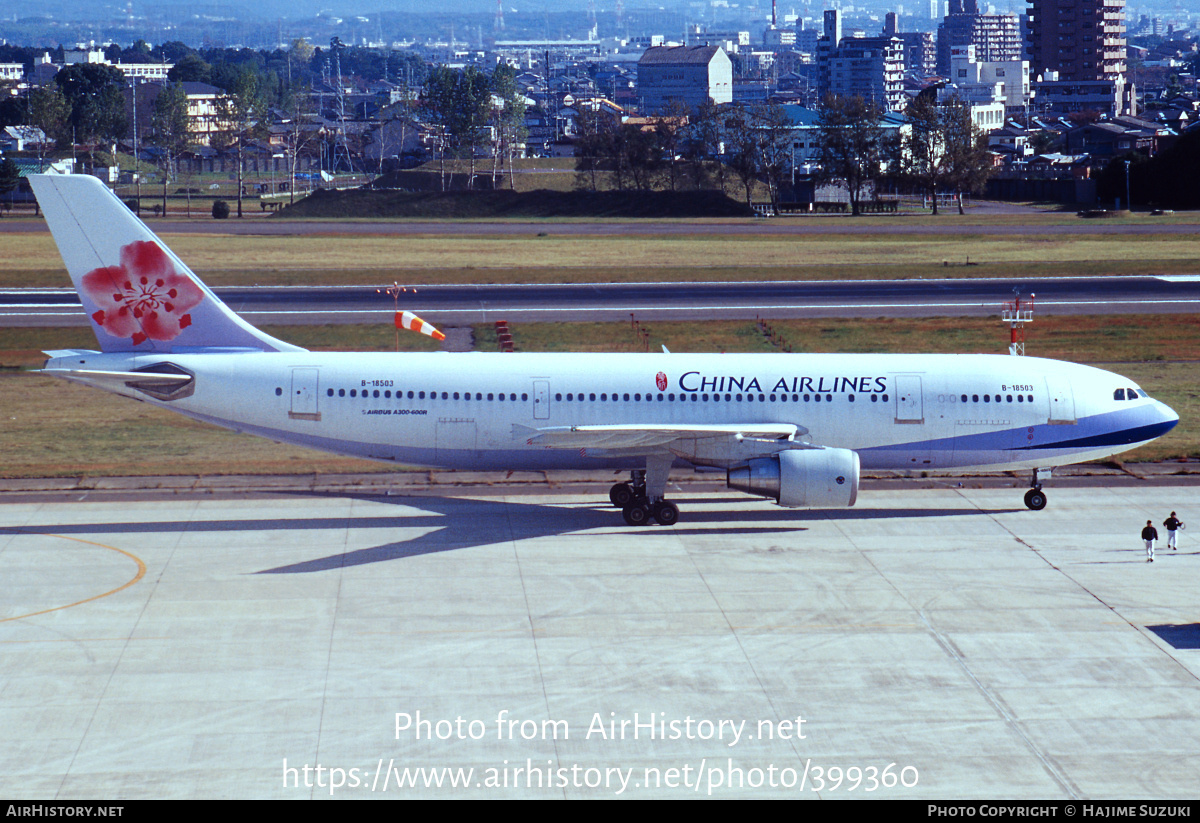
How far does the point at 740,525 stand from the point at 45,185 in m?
21.4

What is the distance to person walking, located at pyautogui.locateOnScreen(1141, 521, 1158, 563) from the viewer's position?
31.7m

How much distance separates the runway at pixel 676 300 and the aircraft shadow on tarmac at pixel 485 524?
31633 millimetres

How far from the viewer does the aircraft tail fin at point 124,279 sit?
114 ft

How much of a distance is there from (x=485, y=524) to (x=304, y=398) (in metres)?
6.23

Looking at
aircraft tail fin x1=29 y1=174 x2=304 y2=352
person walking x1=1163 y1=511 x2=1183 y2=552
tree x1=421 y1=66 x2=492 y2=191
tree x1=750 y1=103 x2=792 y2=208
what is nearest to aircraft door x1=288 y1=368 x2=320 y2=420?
aircraft tail fin x1=29 y1=174 x2=304 y2=352

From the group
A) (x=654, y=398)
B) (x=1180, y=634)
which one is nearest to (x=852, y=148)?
(x=654, y=398)

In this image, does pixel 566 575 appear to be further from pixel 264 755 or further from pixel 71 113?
pixel 71 113

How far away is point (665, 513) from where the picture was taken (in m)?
35.3

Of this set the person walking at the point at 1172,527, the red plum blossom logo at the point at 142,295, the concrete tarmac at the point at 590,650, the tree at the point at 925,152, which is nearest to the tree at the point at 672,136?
the tree at the point at 925,152

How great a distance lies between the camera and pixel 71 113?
198 metres

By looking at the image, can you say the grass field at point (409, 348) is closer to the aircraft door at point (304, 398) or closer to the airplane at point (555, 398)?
the aircraft door at point (304, 398)

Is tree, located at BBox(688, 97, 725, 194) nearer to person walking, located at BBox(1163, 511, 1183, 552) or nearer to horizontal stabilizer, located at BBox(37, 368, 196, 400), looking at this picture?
horizontal stabilizer, located at BBox(37, 368, 196, 400)
